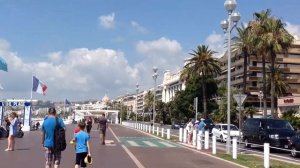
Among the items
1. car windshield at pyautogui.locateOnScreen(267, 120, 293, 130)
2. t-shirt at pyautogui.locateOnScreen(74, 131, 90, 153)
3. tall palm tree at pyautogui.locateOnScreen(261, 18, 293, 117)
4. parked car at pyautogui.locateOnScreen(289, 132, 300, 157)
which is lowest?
parked car at pyautogui.locateOnScreen(289, 132, 300, 157)

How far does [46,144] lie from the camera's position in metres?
11.3

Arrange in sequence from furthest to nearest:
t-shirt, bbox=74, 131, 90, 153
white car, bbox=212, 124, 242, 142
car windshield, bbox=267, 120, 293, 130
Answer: white car, bbox=212, 124, 242, 142 < car windshield, bbox=267, 120, 293, 130 < t-shirt, bbox=74, 131, 90, 153

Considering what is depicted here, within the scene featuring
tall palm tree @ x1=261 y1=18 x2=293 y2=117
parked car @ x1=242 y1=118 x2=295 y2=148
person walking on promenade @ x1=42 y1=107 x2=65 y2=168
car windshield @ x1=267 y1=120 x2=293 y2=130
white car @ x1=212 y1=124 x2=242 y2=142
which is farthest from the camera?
tall palm tree @ x1=261 y1=18 x2=293 y2=117

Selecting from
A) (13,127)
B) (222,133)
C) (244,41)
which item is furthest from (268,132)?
(244,41)

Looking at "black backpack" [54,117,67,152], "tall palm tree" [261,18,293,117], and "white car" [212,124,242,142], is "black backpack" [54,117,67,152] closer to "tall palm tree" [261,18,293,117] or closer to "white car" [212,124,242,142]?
"white car" [212,124,242,142]

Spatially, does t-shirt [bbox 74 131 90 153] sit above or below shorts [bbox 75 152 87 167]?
above

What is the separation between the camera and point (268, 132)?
27.4m

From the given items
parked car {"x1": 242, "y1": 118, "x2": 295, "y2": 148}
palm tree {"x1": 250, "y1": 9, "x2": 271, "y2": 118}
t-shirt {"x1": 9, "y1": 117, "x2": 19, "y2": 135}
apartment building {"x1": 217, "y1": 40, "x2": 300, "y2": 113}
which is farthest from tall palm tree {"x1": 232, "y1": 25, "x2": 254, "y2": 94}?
apartment building {"x1": 217, "y1": 40, "x2": 300, "y2": 113}

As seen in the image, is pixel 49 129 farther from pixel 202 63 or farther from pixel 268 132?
pixel 202 63

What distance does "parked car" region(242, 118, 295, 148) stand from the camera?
26750 millimetres

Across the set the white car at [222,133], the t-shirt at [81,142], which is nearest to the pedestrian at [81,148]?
the t-shirt at [81,142]

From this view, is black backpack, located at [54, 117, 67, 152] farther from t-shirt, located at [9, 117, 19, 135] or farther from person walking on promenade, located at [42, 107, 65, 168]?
t-shirt, located at [9, 117, 19, 135]

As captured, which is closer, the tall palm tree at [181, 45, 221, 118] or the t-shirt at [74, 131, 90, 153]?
the t-shirt at [74, 131, 90, 153]

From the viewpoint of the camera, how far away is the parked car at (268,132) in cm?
2675
